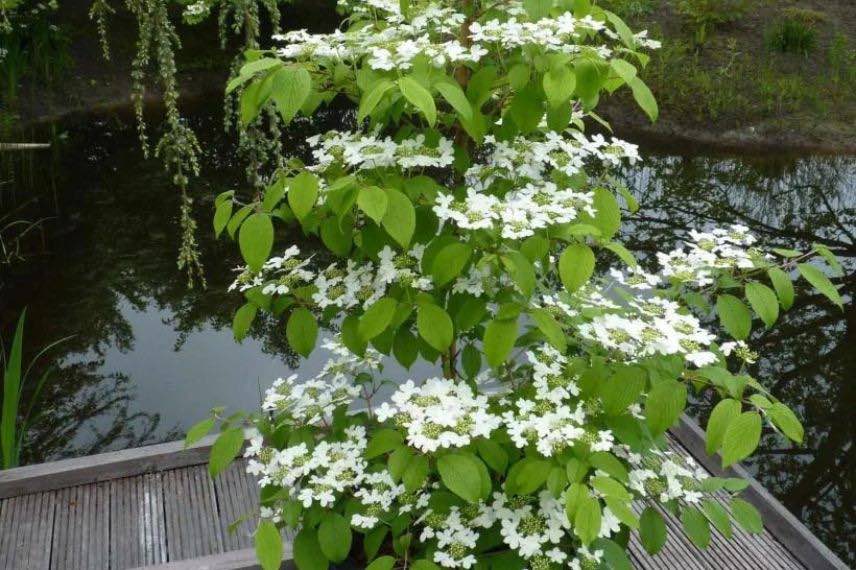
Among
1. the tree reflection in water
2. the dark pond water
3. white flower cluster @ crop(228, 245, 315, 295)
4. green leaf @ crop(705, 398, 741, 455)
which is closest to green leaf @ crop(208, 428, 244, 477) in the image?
white flower cluster @ crop(228, 245, 315, 295)

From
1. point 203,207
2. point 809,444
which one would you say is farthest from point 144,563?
point 203,207

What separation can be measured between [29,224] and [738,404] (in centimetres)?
509

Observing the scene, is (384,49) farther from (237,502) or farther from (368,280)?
(237,502)

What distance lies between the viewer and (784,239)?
5188 millimetres

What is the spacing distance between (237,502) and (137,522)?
1.01 ft

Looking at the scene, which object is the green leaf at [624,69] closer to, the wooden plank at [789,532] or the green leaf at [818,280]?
the green leaf at [818,280]

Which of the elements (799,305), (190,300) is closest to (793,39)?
(799,305)

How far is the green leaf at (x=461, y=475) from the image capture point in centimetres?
131

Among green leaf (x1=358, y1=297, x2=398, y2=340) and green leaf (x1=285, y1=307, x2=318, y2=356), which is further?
green leaf (x1=285, y1=307, x2=318, y2=356)

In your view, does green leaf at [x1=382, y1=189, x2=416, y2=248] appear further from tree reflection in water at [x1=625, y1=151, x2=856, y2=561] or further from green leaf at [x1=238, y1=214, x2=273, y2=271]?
tree reflection in water at [x1=625, y1=151, x2=856, y2=561]

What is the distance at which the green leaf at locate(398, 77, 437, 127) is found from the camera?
1.22m

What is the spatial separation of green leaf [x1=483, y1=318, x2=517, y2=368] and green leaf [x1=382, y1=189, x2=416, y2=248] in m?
0.21

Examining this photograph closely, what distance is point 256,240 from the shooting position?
1.42 m

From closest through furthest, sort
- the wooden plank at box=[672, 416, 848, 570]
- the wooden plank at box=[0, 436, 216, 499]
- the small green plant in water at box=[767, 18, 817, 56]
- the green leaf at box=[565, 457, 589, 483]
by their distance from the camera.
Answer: the green leaf at box=[565, 457, 589, 483] → the wooden plank at box=[672, 416, 848, 570] → the wooden plank at box=[0, 436, 216, 499] → the small green plant in water at box=[767, 18, 817, 56]
